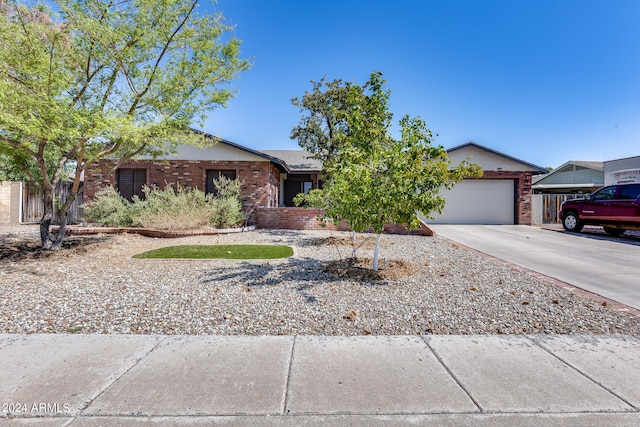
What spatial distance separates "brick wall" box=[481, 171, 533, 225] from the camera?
17.0 meters

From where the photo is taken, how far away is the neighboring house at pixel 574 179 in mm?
26789

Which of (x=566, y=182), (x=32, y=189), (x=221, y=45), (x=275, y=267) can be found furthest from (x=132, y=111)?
(x=566, y=182)

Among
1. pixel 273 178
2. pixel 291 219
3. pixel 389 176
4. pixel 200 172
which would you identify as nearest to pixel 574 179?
pixel 273 178

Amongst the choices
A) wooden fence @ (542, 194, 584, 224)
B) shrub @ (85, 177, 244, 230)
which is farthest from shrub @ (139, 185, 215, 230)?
wooden fence @ (542, 194, 584, 224)

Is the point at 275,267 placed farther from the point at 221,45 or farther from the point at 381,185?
the point at 221,45

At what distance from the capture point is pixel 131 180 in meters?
15.1

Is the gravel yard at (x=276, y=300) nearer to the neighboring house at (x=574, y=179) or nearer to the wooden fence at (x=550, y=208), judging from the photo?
the wooden fence at (x=550, y=208)

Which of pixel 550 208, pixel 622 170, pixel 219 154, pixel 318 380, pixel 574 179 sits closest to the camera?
pixel 318 380

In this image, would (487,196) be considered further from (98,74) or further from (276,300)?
(98,74)

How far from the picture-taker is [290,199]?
69.4 ft

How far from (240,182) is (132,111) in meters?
7.16

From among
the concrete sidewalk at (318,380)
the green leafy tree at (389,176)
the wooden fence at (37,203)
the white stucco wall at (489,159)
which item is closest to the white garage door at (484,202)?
Answer: the white stucco wall at (489,159)

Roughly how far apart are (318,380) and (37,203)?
18.4 metres

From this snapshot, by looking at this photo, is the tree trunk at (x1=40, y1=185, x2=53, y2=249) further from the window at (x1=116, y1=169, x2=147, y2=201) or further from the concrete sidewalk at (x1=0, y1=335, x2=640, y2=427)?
the window at (x1=116, y1=169, x2=147, y2=201)
